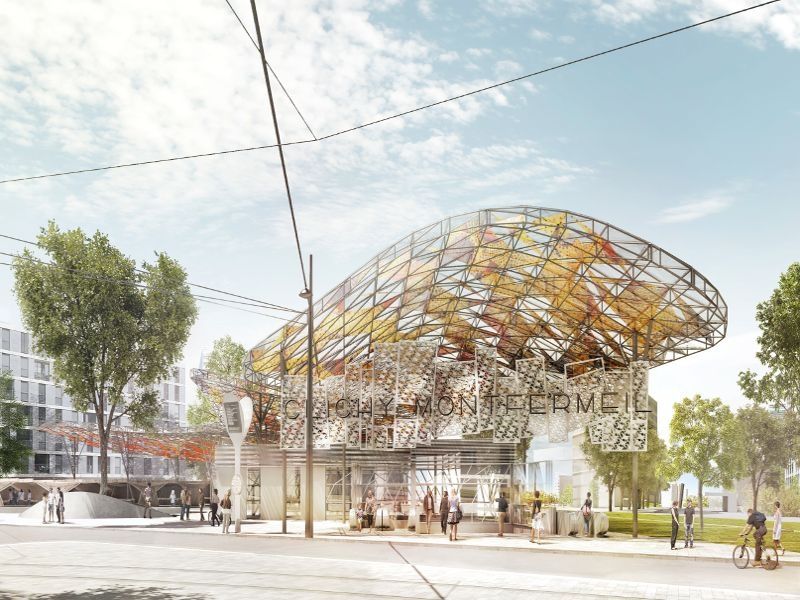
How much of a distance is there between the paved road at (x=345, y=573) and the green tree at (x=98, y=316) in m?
22.9

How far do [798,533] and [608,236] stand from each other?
22104 mm

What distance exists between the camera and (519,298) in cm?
4288

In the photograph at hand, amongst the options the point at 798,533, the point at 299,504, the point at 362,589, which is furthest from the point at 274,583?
the point at 798,533

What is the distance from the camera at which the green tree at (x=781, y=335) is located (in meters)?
38.2

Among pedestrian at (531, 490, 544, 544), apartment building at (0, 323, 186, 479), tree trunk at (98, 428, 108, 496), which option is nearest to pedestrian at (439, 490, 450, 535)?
pedestrian at (531, 490, 544, 544)

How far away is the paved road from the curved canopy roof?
13.0 m

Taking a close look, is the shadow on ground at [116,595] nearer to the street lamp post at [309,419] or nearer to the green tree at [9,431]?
the street lamp post at [309,419]

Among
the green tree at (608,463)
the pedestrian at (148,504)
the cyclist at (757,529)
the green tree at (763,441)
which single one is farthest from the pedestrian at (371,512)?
the green tree at (763,441)

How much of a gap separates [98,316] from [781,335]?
3706 cm

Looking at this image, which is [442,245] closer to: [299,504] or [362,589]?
[299,504]

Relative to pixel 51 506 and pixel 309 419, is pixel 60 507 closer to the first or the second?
pixel 51 506

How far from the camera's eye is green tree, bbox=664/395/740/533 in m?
55.3

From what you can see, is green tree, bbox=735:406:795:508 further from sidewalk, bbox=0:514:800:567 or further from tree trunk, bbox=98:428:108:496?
tree trunk, bbox=98:428:108:496

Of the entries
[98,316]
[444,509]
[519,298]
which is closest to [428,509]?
[444,509]
